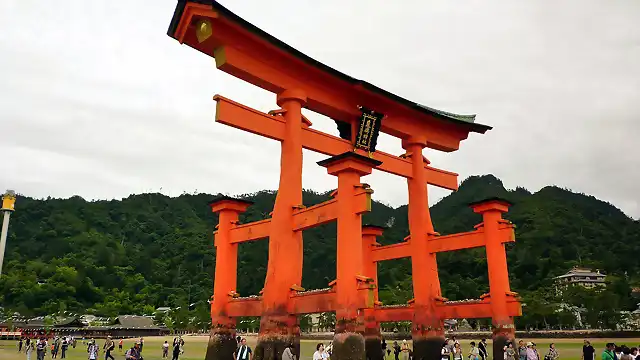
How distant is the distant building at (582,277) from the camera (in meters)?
53.8

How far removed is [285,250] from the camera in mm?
13891

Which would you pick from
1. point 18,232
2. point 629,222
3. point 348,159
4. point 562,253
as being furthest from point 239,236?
point 18,232

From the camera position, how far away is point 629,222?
3027 inches

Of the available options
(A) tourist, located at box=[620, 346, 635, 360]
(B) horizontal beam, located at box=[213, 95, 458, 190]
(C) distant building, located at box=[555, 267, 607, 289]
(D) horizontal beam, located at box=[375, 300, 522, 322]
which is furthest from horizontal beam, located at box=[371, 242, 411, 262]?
(C) distant building, located at box=[555, 267, 607, 289]

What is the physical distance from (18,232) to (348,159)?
104030mm

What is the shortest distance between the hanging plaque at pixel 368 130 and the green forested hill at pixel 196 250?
1275 inches

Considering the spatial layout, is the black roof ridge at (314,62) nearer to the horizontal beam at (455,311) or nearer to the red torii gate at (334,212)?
the red torii gate at (334,212)

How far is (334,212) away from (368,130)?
536 cm

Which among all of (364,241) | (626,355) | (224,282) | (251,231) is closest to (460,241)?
(364,241)

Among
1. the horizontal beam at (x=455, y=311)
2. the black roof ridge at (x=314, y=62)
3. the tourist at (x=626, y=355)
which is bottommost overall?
the tourist at (x=626, y=355)

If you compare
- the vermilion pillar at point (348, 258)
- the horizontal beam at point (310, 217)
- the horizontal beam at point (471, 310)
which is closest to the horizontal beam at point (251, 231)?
the horizontal beam at point (310, 217)

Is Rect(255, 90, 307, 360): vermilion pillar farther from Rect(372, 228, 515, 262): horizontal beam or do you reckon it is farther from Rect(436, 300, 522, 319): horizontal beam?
Rect(436, 300, 522, 319): horizontal beam

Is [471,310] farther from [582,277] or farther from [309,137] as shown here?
[582,277]

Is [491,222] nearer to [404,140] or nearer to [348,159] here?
[404,140]
